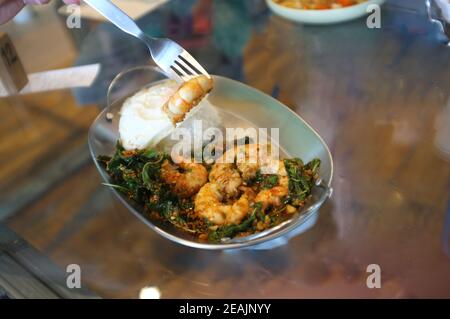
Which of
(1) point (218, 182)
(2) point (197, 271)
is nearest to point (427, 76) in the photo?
(1) point (218, 182)

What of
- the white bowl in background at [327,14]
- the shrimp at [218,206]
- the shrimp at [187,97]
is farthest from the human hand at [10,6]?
the shrimp at [218,206]

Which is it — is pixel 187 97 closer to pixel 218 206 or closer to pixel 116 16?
pixel 218 206

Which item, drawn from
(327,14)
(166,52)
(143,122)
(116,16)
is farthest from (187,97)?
(327,14)

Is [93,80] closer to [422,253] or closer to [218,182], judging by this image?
[218,182]

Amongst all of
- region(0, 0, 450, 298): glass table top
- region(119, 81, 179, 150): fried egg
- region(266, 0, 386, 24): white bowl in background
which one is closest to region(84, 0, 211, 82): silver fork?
region(119, 81, 179, 150): fried egg

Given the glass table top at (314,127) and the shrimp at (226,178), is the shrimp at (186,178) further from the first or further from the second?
the glass table top at (314,127)

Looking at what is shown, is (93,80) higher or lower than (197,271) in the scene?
higher

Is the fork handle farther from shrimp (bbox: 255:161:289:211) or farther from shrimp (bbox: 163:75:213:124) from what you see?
shrimp (bbox: 255:161:289:211)
